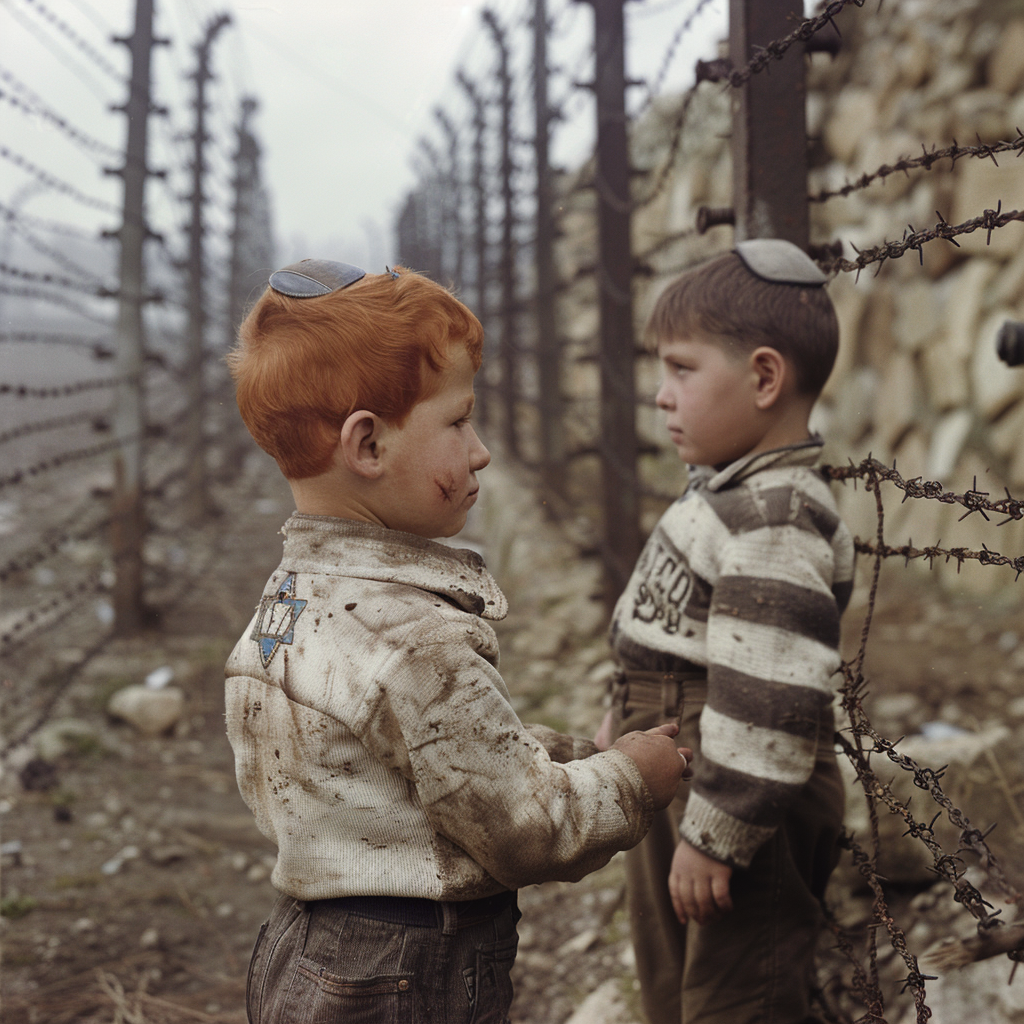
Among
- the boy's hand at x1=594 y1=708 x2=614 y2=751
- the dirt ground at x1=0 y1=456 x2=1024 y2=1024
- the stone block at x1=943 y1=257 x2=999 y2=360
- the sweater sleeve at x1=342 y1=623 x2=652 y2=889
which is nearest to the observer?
the sweater sleeve at x1=342 y1=623 x2=652 y2=889

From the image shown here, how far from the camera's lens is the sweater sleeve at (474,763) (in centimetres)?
97

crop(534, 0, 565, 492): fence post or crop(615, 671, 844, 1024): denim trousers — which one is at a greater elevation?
crop(534, 0, 565, 492): fence post

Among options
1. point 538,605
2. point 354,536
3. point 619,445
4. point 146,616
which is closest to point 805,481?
point 354,536

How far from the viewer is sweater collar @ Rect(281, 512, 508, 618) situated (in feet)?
3.48

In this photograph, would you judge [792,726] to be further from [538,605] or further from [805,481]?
[538,605]

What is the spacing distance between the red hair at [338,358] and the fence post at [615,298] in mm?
2432

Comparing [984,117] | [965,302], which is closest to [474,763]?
[965,302]

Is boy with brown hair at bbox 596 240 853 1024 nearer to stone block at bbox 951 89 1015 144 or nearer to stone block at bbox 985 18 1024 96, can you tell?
stone block at bbox 951 89 1015 144

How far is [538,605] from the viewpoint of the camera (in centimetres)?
478

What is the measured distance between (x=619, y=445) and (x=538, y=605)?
1434 millimetres

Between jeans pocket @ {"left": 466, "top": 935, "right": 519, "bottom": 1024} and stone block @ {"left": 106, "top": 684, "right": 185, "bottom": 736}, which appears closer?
jeans pocket @ {"left": 466, "top": 935, "right": 519, "bottom": 1024}

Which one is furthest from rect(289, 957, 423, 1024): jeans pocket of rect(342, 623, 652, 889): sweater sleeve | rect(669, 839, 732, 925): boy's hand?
rect(669, 839, 732, 925): boy's hand

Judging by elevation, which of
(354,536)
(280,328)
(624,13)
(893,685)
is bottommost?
(893,685)

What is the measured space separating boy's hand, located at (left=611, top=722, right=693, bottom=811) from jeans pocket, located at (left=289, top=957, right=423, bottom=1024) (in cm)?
33
